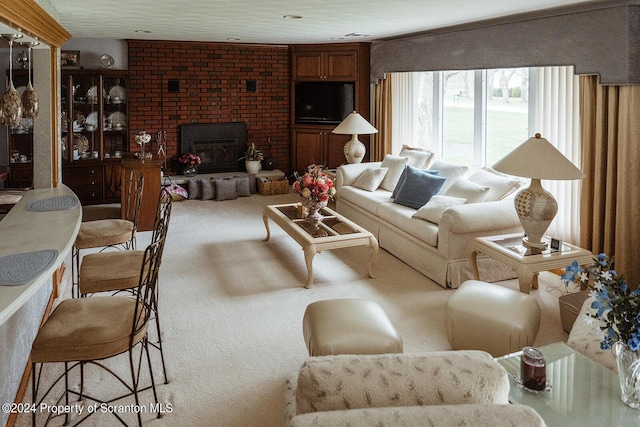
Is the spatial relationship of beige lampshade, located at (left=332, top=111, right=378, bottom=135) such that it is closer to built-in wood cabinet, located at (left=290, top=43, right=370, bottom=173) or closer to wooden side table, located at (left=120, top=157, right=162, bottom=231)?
built-in wood cabinet, located at (left=290, top=43, right=370, bottom=173)

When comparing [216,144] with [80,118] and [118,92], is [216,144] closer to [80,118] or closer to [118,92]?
[118,92]

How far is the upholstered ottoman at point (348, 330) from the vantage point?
113 inches

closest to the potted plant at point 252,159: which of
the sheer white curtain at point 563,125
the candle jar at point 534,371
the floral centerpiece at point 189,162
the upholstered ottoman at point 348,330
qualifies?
the floral centerpiece at point 189,162

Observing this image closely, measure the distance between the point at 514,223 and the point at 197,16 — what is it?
3.51 metres

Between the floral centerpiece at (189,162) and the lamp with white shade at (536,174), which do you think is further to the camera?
the floral centerpiece at (189,162)

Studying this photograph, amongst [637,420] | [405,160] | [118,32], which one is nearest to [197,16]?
[118,32]

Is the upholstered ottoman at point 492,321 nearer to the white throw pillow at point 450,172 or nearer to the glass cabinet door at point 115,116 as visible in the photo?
the white throw pillow at point 450,172

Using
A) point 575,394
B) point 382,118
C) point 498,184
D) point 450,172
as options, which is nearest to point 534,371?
point 575,394

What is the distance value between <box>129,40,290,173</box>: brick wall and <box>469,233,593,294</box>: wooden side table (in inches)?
211

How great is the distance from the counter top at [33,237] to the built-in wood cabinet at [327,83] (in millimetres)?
5493

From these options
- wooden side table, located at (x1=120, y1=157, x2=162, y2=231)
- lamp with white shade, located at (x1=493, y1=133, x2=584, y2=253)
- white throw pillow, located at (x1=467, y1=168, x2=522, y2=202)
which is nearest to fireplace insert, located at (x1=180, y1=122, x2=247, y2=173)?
wooden side table, located at (x1=120, y1=157, x2=162, y2=231)

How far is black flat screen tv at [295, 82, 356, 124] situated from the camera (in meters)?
8.39

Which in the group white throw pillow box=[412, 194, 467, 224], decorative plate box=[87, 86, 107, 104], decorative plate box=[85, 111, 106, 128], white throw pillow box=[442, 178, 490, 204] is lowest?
white throw pillow box=[412, 194, 467, 224]

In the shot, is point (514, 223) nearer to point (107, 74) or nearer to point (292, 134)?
point (292, 134)
